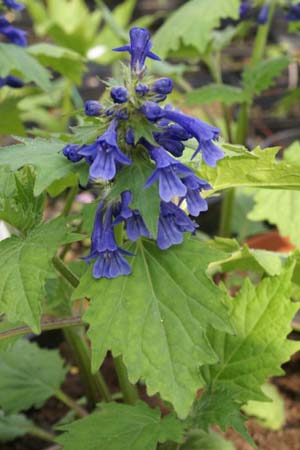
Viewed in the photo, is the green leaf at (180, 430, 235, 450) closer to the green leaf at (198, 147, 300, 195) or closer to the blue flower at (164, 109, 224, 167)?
the green leaf at (198, 147, 300, 195)

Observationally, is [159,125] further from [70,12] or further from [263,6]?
[70,12]

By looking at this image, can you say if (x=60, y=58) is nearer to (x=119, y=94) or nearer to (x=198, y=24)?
(x=198, y=24)

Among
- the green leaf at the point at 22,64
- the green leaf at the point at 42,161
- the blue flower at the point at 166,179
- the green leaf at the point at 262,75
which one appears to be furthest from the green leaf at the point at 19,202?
the green leaf at the point at 262,75

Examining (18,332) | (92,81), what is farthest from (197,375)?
(92,81)

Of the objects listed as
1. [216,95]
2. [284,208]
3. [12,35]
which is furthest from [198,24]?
[284,208]

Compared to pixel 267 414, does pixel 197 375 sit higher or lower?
higher
